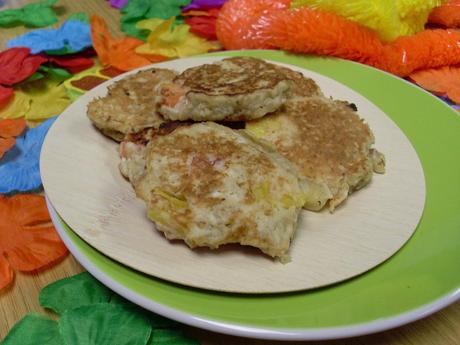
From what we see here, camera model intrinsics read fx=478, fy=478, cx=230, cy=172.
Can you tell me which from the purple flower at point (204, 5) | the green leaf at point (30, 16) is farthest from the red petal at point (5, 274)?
the purple flower at point (204, 5)

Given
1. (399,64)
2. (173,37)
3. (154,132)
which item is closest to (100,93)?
(154,132)

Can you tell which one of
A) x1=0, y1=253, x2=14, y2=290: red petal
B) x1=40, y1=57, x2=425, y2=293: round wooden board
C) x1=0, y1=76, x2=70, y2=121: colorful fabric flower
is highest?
x1=40, y1=57, x2=425, y2=293: round wooden board

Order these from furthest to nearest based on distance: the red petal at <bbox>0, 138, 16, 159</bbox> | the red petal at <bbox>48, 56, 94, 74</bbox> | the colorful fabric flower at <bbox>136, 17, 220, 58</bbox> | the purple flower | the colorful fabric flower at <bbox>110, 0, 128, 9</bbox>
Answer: the colorful fabric flower at <bbox>110, 0, 128, 9</bbox>, the purple flower, the colorful fabric flower at <bbox>136, 17, 220, 58</bbox>, the red petal at <bbox>48, 56, 94, 74</bbox>, the red petal at <bbox>0, 138, 16, 159</bbox>

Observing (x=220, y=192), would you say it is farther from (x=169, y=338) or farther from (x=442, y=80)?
(x=442, y=80)

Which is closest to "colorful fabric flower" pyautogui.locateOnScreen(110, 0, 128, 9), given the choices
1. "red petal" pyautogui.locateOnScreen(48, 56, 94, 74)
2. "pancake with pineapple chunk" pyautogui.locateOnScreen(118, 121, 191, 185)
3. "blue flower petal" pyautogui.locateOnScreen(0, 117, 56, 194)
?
"red petal" pyautogui.locateOnScreen(48, 56, 94, 74)

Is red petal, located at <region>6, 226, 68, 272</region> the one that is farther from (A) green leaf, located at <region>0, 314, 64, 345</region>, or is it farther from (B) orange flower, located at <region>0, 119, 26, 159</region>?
(B) orange flower, located at <region>0, 119, 26, 159</region>

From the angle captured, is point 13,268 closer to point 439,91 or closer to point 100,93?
point 100,93
